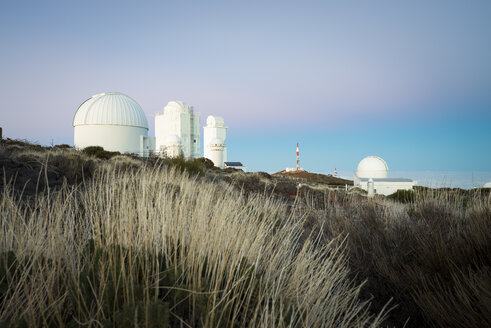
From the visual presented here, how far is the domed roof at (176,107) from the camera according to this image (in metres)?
35.8

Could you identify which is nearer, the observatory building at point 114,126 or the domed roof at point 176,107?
the observatory building at point 114,126

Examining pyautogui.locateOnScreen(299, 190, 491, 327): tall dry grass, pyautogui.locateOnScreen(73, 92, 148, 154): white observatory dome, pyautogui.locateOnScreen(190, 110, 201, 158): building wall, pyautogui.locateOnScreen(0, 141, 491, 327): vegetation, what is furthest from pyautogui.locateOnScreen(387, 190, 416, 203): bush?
pyautogui.locateOnScreen(190, 110, 201, 158): building wall

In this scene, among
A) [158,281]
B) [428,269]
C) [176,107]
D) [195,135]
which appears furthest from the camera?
[195,135]

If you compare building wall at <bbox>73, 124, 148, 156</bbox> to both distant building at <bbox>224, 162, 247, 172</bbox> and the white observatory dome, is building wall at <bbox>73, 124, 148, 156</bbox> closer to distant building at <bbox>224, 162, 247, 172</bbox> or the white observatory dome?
the white observatory dome

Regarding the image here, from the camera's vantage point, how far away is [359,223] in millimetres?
4363

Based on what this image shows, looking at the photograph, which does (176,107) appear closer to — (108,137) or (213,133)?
(213,133)

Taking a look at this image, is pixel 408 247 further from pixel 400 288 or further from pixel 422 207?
pixel 422 207

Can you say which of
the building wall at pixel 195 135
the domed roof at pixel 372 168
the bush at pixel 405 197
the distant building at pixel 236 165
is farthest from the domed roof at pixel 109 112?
the bush at pixel 405 197

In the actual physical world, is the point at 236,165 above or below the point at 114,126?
below

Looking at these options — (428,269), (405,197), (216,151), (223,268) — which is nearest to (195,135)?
(216,151)

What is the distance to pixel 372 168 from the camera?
27.4 metres

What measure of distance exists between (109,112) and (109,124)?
3.38 ft

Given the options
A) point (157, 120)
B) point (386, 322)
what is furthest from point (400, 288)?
point (157, 120)

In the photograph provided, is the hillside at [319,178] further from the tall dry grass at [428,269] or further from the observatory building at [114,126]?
the tall dry grass at [428,269]
